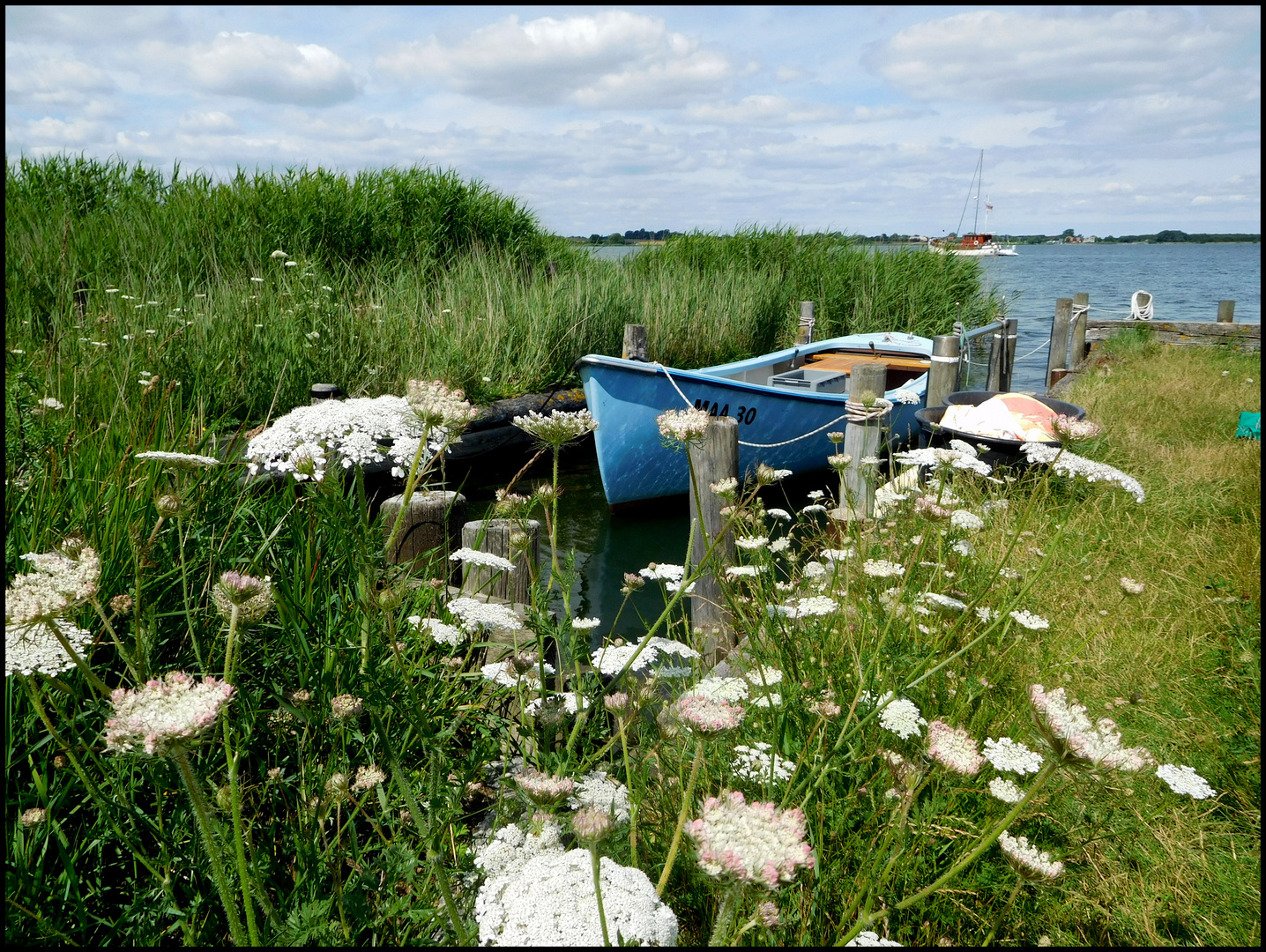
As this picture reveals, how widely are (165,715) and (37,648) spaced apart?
1.53 feet

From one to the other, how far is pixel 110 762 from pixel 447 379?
704cm

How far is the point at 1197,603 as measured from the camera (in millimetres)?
3607

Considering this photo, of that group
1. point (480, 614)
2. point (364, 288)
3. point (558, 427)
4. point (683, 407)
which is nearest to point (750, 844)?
point (480, 614)

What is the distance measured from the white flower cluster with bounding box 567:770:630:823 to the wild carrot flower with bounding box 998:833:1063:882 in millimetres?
703

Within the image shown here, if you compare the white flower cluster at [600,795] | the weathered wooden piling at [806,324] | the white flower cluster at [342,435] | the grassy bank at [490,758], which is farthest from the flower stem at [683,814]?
the weathered wooden piling at [806,324]

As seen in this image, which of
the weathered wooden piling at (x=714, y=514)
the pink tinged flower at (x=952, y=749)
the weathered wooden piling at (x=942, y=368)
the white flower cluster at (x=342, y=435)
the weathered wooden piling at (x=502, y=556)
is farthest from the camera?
the weathered wooden piling at (x=942, y=368)

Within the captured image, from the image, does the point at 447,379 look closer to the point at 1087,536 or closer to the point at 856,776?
the point at 1087,536

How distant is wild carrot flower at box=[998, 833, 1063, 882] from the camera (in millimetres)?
1355

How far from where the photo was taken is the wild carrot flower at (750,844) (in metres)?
0.96

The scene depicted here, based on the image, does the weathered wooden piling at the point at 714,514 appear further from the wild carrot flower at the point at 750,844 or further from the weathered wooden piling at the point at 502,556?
the wild carrot flower at the point at 750,844

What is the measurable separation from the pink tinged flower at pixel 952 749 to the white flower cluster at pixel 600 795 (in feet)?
2.00

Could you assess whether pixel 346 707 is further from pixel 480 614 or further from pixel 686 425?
pixel 686 425

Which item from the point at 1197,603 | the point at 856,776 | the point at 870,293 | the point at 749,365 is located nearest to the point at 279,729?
the point at 856,776

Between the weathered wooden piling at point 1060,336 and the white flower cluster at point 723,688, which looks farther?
the weathered wooden piling at point 1060,336
